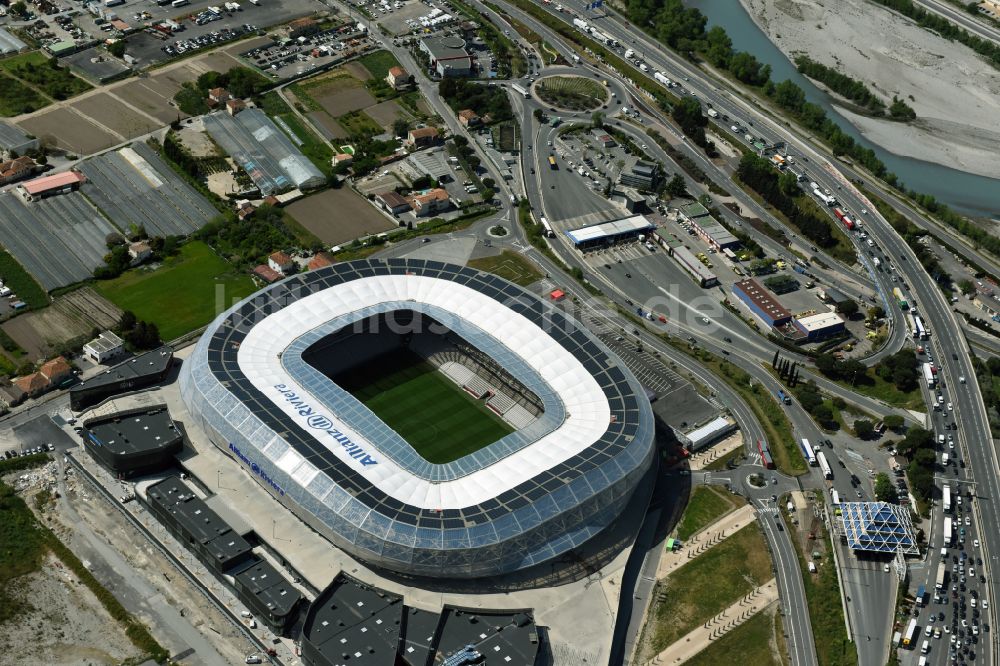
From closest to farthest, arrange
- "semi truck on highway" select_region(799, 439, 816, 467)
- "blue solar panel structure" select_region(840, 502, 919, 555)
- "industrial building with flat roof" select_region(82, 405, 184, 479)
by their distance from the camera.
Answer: "industrial building with flat roof" select_region(82, 405, 184, 479), "blue solar panel structure" select_region(840, 502, 919, 555), "semi truck on highway" select_region(799, 439, 816, 467)

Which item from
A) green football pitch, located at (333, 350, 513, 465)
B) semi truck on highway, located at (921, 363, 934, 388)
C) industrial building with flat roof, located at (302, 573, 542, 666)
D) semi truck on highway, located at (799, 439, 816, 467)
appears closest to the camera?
industrial building with flat roof, located at (302, 573, 542, 666)

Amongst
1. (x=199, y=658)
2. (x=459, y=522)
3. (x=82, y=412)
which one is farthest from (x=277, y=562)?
(x=82, y=412)

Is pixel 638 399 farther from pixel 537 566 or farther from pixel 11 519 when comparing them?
pixel 11 519

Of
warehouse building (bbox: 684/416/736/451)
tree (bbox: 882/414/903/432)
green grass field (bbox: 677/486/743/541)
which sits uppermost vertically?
tree (bbox: 882/414/903/432)

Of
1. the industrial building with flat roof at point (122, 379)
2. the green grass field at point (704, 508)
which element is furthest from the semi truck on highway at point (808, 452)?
the industrial building with flat roof at point (122, 379)

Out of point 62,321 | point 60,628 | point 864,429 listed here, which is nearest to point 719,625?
point 864,429

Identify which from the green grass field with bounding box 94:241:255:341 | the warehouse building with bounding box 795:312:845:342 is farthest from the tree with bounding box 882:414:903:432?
the green grass field with bounding box 94:241:255:341

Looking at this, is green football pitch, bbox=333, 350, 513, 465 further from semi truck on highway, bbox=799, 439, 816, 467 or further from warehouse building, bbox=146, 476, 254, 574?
semi truck on highway, bbox=799, 439, 816, 467

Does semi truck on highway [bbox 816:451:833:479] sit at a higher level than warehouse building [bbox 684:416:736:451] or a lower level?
higher
